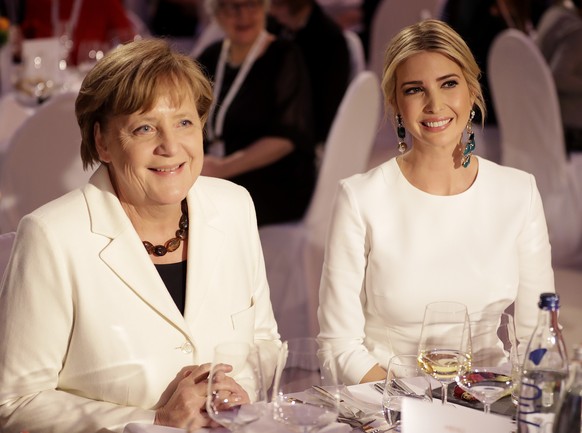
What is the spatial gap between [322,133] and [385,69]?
2.42 metres

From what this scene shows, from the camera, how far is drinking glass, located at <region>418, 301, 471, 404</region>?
78.6 inches

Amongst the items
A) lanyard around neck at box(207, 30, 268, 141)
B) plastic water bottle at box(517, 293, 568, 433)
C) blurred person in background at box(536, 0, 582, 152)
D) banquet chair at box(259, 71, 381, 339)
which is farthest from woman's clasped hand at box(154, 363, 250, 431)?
blurred person in background at box(536, 0, 582, 152)

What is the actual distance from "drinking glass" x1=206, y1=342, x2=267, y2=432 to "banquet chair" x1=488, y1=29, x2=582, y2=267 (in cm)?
335

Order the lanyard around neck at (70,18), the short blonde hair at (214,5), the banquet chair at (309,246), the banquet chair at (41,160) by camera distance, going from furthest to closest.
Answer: the lanyard around neck at (70,18) → the short blonde hair at (214,5) → the banquet chair at (309,246) → the banquet chair at (41,160)

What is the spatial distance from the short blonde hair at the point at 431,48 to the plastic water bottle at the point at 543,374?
91cm

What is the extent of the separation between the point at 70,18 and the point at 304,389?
15.3 feet

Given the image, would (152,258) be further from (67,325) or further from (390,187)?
(390,187)

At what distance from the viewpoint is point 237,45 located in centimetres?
450

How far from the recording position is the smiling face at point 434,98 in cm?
258

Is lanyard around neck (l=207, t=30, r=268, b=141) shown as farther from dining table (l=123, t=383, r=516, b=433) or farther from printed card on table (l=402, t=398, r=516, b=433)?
printed card on table (l=402, t=398, r=516, b=433)

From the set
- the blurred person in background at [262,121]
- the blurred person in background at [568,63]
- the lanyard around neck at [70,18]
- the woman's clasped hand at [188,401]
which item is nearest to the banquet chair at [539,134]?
the blurred person in background at [568,63]

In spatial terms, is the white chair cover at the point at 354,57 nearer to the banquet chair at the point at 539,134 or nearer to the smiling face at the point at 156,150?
the banquet chair at the point at 539,134

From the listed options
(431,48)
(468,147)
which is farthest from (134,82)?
(468,147)

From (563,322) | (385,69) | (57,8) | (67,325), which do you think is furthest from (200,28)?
(67,325)
